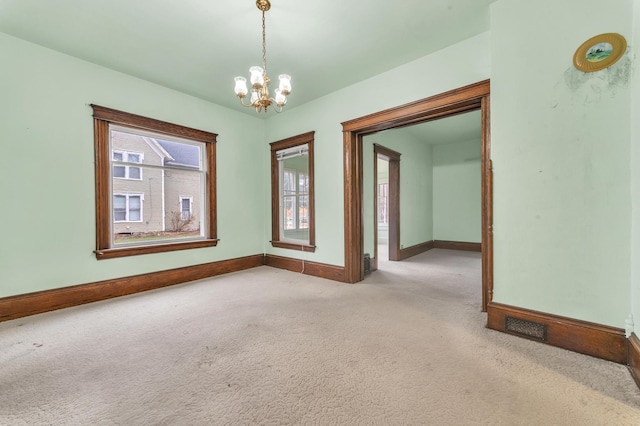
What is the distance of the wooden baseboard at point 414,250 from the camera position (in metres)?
5.61

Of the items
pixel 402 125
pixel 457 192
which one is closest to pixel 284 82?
pixel 402 125

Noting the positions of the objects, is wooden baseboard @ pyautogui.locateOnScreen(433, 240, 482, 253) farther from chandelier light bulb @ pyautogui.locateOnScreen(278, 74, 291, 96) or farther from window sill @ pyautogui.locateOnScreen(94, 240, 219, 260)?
chandelier light bulb @ pyautogui.locateOnScreen(278, 74, 291, 96)

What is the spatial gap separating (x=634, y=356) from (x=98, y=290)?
483cm

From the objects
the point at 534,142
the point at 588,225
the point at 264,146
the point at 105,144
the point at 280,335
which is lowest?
the point at 280,335

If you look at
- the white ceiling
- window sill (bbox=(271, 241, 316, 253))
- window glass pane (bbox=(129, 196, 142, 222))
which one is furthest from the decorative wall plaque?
window glass pane (bbox=(129, 196, 142, 222))

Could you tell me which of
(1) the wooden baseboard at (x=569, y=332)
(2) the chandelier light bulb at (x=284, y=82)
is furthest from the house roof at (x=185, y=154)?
(1) the wooden baseboard at (x=569, y=332)

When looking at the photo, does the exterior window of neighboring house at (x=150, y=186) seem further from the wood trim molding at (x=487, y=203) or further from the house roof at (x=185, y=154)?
the wood trim molding at (x=487, y=203)

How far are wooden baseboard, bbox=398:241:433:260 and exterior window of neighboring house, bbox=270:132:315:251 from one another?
7.45 ft

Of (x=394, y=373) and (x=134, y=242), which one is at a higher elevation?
(x=134, y=242)

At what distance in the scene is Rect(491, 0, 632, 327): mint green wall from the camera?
1729 millimetres

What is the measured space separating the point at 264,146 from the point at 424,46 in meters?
3.09

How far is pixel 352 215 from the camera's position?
3.58 m

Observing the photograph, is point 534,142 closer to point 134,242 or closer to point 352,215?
point 352,215

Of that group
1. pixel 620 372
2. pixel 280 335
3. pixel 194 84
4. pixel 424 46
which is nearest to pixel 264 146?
pixel 194 84
